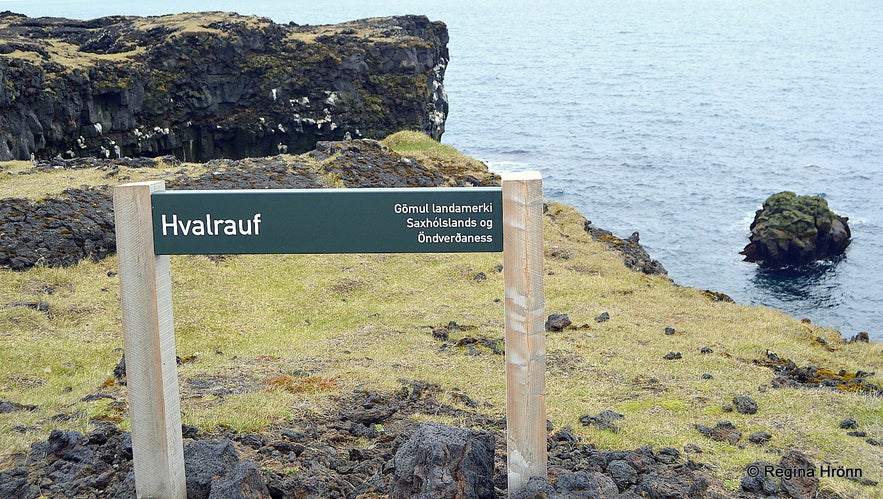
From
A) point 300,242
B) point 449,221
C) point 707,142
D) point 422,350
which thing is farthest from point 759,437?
point 707,142

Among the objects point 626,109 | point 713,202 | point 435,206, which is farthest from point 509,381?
point 626,109

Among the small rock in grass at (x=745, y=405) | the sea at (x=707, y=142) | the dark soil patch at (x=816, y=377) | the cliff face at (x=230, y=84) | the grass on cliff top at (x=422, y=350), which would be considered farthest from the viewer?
the sea at (x=707, y=142)

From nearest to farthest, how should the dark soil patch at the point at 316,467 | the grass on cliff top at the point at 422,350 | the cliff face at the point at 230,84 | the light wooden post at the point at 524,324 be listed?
the light wooden post at the point at 524,324 < the dark soil patch at the point at 316,467 < the grass on cliff top at the point at 422,350 < the cliff face at the point at 230,84

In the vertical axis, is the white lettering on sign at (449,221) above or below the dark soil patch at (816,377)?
above

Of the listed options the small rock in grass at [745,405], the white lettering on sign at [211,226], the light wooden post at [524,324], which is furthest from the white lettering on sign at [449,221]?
the small rock in grass at [745,405]

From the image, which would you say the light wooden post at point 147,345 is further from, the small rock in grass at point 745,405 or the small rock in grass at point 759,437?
the small rock in grass at point 745,405

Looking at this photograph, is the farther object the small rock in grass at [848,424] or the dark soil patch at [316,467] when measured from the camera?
the small rock in grass at [848,424]

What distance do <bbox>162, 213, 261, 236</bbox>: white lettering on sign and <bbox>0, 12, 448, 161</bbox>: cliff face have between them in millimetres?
39462

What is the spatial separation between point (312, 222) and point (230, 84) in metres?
47.6

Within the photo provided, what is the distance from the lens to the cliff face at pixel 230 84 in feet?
145

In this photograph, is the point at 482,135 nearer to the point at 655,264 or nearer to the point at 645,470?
the point at 655,264

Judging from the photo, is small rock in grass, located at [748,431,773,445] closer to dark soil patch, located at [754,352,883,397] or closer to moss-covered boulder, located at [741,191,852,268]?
dark soil patch, located at [754,352,883,397]

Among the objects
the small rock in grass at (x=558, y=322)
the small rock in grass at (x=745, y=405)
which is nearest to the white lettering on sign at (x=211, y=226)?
the small rock in grass at (x=745, y=405)

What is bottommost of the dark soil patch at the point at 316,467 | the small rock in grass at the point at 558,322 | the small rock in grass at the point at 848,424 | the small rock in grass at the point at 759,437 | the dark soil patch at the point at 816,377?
the dark soil patch at the point at 816,377
